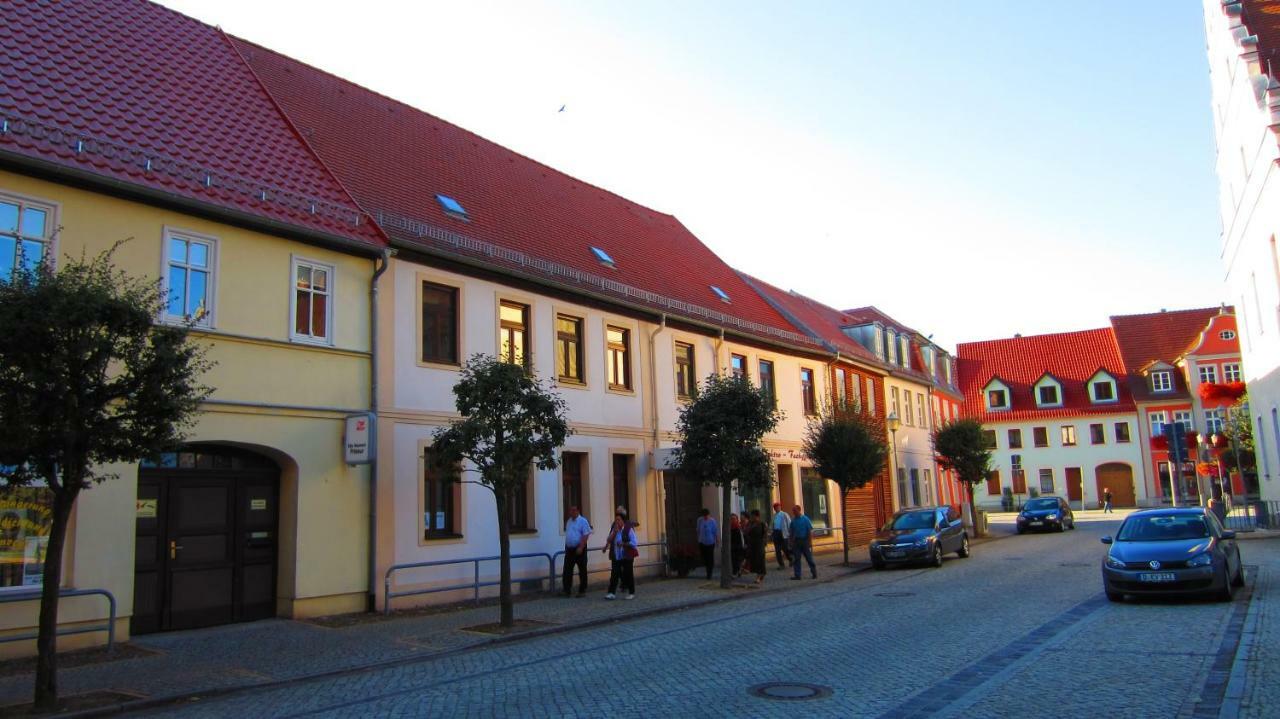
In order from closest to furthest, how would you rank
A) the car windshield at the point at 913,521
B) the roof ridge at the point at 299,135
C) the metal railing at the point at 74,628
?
the metal railing at the point at 74,628 → the roof ridge at the point at 299,135 → the car windshield at the point at 913,521

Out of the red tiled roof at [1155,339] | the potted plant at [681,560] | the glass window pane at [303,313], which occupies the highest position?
the red tiled roof at [1155,339]

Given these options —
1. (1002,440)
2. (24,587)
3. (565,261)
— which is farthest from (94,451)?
(1002,440)

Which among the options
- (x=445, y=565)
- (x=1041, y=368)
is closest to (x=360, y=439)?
(x=445, y=565)

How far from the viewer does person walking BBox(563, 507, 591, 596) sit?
703 inches

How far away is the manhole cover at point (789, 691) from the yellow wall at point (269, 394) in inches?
335

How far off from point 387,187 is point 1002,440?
56500 millimetres

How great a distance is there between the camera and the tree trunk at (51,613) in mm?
8836

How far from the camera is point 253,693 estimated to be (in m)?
9.88

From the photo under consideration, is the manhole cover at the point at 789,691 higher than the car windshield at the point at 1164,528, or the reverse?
the car windshield at the point at 1164,528

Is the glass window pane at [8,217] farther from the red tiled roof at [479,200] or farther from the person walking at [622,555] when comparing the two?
the person walking at [622,555]

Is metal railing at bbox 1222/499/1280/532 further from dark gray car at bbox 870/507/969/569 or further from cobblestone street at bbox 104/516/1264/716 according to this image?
cobblestone street at bbox 104/516/1264/716

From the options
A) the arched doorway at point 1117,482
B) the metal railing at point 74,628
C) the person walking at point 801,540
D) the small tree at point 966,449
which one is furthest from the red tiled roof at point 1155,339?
the metal railing at point 74,628

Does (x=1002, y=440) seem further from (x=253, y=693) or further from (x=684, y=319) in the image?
(x=253, y=693)

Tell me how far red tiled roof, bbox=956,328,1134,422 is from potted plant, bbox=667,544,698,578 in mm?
47905
